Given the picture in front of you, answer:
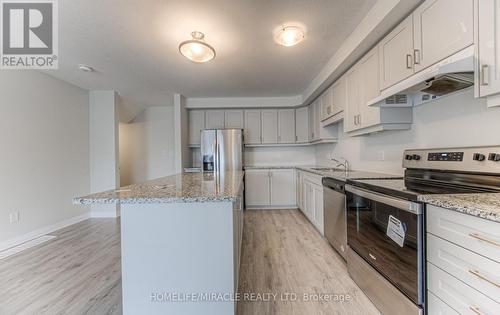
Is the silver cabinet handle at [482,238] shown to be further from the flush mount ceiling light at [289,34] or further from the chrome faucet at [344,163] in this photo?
the chrome faucet at [344,163]

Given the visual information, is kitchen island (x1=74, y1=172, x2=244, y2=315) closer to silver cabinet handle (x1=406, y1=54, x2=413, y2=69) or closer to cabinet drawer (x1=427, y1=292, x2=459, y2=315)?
cabinet drawer (x1=427, y1=292, x2=459, y2=315)

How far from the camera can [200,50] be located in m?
2.14

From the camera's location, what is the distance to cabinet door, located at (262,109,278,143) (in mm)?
4984

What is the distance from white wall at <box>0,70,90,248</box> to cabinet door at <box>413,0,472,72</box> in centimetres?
446

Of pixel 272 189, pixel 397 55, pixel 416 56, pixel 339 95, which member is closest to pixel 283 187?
pixel 272 189

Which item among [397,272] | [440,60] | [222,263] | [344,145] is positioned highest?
[440,60]

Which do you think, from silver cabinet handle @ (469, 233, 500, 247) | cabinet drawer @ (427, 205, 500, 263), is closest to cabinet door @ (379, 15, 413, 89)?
cabinet drawer @ (427, 205, 500, 263)

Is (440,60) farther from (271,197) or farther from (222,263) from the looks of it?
(271,197)

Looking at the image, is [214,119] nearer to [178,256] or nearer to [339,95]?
[339,95]

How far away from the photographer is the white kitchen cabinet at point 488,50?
115 centimetres

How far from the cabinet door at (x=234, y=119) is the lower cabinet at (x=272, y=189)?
→ 1.18m

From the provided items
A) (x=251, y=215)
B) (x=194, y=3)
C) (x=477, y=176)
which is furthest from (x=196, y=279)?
(x=251, y=215)

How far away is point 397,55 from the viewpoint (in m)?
1.90

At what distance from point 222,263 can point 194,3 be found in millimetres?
1979
